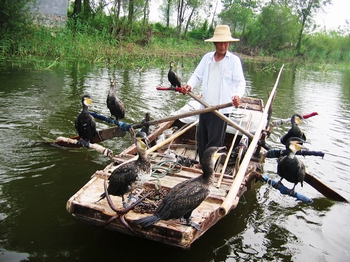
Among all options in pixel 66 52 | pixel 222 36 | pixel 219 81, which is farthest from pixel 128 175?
pixel 66 52


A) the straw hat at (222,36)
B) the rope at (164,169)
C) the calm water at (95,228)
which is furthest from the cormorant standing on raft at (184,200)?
the straw hat at (222,36)

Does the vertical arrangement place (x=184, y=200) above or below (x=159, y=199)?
above

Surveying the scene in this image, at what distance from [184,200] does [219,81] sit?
2149 millimetres

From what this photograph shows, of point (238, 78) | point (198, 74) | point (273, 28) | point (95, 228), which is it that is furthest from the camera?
point (273, 28)

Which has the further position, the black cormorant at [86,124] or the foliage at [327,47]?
the foliage at [327,47]

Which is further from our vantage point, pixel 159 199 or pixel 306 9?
pixel 306 9

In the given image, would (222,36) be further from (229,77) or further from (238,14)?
(238,14)

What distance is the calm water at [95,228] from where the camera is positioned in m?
3.71

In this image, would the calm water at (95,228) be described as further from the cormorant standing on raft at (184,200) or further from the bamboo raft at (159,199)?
the cormorant standing on raft at (184,200)

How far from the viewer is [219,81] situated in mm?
4578

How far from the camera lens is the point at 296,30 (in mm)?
36375

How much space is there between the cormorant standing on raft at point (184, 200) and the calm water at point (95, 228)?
87 centimetres

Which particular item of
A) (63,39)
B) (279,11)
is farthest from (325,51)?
(63,39)

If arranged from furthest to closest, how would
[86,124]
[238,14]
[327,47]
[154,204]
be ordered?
[327,47] → [238,14] → [86,124] → [154,204]
